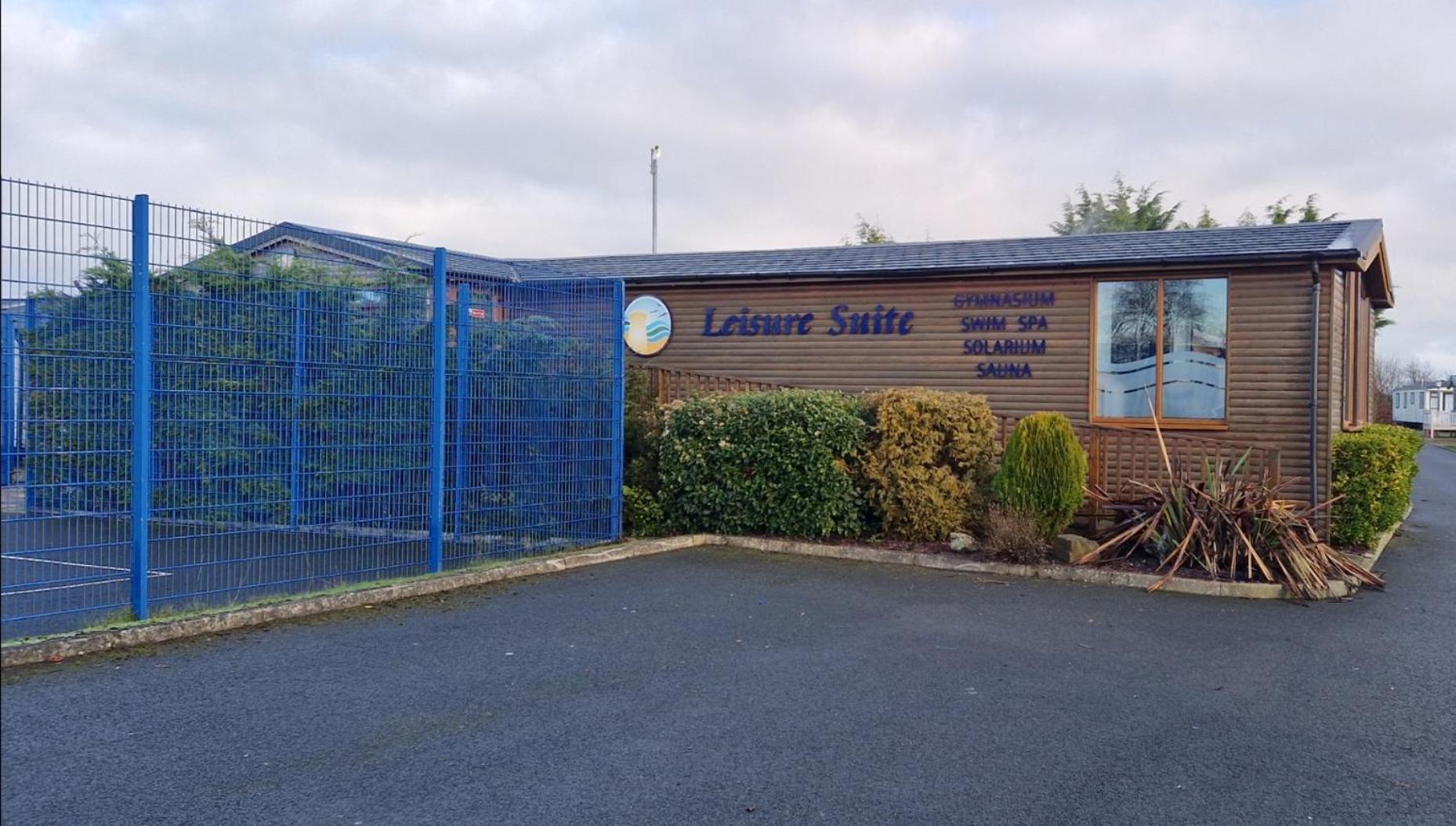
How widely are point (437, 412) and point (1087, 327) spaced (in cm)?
825

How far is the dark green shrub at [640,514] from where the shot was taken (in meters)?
11.9

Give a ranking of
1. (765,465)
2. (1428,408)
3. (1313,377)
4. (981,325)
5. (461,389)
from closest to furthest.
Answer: (461,389), (765,465), (1313,377), (981,325), (1428,408)

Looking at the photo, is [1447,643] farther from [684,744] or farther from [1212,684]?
[684,744]

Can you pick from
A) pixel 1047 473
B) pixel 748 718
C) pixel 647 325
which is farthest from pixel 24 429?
pixel 647 325

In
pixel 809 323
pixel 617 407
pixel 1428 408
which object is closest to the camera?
pixel 617 407

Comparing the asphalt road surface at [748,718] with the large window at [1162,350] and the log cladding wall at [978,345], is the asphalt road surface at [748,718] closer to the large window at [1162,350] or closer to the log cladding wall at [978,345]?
the log cladding wall at [978,345]

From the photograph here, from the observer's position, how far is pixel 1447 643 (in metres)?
7.86

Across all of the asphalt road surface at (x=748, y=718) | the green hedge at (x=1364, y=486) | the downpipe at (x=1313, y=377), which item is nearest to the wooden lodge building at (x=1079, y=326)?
the downpipe at (x=1313, y=377)

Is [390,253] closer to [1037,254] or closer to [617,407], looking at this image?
[617,407]

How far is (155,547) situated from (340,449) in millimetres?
1433

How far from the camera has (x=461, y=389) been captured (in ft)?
31.4

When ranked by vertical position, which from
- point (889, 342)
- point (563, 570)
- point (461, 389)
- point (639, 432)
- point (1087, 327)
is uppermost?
point (1087, 327)

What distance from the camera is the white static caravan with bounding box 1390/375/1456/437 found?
208 ft

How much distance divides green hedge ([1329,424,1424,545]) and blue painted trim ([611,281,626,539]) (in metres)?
7.60
